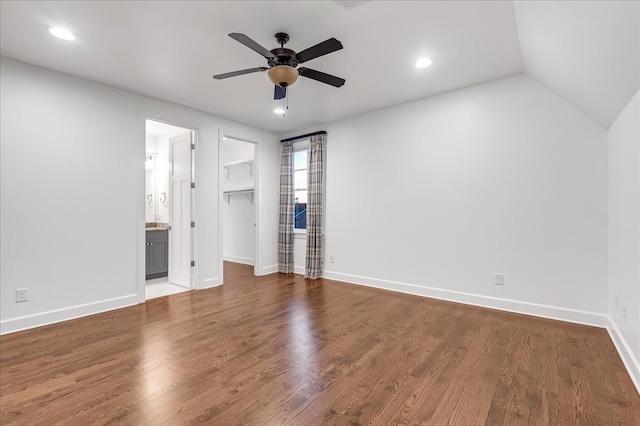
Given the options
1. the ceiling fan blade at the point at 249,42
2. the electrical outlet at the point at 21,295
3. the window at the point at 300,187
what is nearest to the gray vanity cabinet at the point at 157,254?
the electrical outlet at the point at 21,295

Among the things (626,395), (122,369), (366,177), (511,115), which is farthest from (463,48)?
(122,369)

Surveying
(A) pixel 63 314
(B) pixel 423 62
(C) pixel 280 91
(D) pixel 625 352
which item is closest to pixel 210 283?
(A) pixel 63 314

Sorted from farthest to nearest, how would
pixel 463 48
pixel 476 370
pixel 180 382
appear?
1. pixel 463 48
2. pixel 476 370
3. pixel 180 382

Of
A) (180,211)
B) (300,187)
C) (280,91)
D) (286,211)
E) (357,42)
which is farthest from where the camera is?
(300,187)

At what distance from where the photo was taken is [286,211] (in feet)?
18.4

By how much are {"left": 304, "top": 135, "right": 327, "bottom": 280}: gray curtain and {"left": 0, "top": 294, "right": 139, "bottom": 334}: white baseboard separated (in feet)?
8.80

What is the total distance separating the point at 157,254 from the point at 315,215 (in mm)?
2979

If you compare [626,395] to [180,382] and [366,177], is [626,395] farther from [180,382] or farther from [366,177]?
[366,177]

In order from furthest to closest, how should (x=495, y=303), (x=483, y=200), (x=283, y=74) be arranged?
(x=483, y=200)
(x=495, y=303)
(x=283, y=74)

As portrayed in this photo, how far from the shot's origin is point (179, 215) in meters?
4.74

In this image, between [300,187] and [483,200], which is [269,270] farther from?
[483,200]

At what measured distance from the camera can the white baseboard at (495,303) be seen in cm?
298

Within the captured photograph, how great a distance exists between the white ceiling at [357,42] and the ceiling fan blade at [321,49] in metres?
0.26

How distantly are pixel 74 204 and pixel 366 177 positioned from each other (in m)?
3.91
